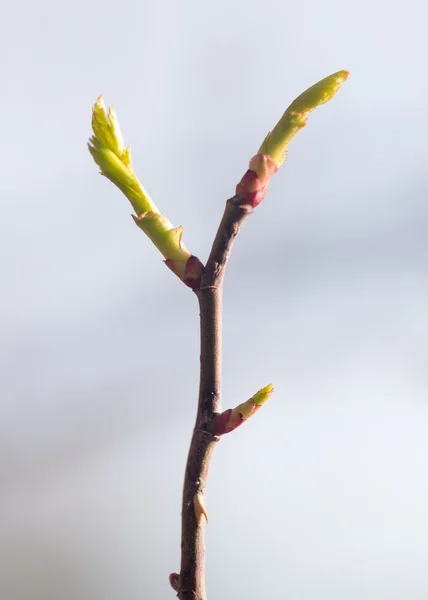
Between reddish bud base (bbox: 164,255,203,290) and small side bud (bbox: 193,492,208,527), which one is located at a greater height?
reddish bud base (bbox: 164,255,203,290)

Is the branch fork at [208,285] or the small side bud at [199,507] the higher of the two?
the branch fork at [208,285]

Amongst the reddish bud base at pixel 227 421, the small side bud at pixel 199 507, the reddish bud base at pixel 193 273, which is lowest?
the small side bud at pixel 199 507

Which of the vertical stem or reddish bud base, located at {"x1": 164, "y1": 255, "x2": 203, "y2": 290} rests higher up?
reddish bud base, located at {"x1": 164, "y1": 255, "x2": 203, "y2": 290}

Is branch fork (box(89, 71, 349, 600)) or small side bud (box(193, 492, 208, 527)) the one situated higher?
branch fork (box(89, 71, 349, 600))

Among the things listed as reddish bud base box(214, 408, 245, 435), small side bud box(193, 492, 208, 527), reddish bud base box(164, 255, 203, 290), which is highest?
reddish bud base box(164, 255, 203, 290)

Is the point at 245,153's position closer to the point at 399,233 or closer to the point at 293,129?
the point at 399,233

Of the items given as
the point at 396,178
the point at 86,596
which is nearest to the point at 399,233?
the point at 396,178

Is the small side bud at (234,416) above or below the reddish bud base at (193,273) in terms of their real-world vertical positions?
below

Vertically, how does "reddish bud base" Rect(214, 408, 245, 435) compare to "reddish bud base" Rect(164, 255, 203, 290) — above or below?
below
